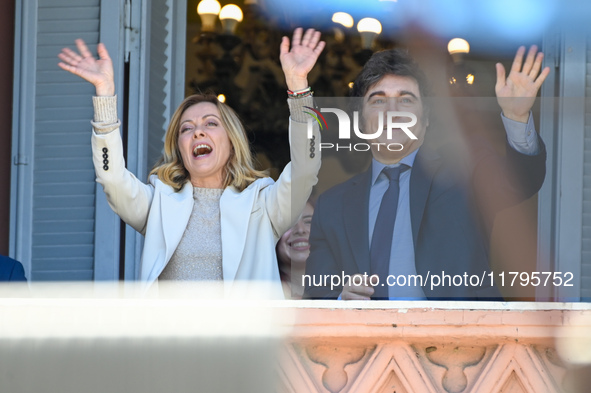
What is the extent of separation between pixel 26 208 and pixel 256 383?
8.39 feet

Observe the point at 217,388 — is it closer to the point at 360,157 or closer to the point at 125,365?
the point at 125,365

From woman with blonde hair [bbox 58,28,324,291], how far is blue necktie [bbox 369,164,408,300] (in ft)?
0.89

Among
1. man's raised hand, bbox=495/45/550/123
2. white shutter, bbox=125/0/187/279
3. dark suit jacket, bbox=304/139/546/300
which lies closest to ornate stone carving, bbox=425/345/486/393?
dark suit jacket, bbox=304/139/546/300

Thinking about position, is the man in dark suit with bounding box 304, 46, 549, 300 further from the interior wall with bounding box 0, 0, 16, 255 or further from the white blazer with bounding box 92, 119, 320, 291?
the interior wall with bounding box 0, 0, 16, 255

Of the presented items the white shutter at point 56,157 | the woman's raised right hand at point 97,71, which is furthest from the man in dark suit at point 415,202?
the white shutter at point 56,157

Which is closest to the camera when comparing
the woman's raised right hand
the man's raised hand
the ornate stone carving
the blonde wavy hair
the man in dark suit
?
the ornate stone carving

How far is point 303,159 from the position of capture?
449cm

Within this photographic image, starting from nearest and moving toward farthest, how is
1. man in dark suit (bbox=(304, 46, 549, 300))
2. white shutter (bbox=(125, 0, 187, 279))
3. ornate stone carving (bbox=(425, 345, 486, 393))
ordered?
ornate stone carving (bbox=(425, 345, 486, 393)) < man in dark suit (bbox=(304, 46, 549, 300)) < white shutter (bbox=(125, 0, 187, 279))

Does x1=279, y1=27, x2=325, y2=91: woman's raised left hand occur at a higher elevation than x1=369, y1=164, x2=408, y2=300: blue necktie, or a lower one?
higher

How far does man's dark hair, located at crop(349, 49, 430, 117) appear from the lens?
183 inches

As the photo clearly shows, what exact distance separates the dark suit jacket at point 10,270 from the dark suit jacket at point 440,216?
113cm

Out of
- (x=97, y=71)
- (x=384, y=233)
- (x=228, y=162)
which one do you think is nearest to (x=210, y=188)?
(x=228, y=162)

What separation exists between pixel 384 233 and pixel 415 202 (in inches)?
6.4

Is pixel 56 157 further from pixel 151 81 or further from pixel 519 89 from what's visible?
pixel 519 89
